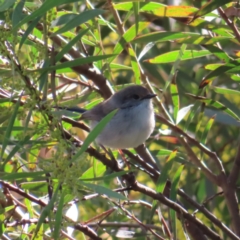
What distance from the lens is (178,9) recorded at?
192cm

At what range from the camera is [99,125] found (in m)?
1.41

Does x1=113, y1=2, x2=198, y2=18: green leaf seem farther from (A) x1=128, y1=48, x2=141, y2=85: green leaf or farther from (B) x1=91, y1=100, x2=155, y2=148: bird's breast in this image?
(B) x1=91, y1=100, x2=155, y2=148: bird's breast

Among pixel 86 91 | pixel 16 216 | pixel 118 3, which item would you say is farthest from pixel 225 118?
pixel 16 216

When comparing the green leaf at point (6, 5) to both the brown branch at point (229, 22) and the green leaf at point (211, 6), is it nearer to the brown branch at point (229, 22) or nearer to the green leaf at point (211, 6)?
the green leaf at point (211, 6)

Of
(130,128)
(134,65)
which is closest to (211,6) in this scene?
(134,65)

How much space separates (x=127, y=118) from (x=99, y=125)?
6.91 ft

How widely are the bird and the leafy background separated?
0.47ft

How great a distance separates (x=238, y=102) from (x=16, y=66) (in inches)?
95.5

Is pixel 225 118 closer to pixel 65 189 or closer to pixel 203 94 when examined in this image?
pixel 203 94

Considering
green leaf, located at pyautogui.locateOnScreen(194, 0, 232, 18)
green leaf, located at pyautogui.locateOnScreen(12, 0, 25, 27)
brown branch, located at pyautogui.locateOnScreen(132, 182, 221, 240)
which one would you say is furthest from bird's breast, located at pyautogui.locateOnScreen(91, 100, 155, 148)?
green leaf, located at pyautogui.locateOnScreen(12, 0, 25, 27)

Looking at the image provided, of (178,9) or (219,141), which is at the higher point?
(178,9)

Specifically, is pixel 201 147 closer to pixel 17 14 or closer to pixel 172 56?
pixel 172 56

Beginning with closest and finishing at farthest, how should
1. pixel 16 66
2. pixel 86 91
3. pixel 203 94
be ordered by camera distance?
pixel 16 66 → pixel 203 94 → pixel 86 91

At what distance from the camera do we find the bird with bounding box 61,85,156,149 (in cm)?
309
